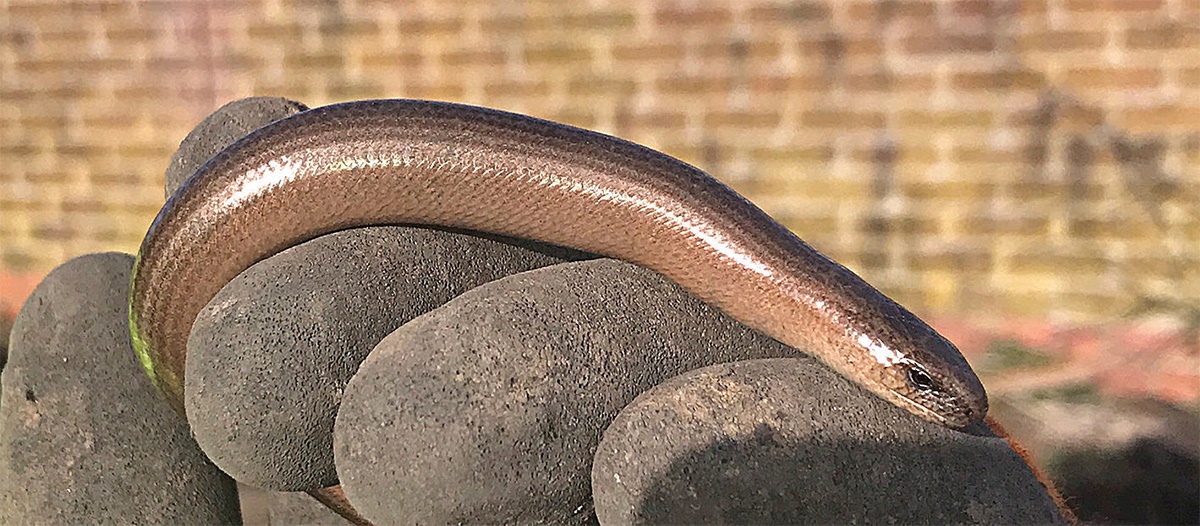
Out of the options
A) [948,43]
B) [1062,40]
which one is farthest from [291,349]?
[1062,40]

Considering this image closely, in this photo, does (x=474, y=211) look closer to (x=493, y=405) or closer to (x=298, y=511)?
(x=493, y=405)

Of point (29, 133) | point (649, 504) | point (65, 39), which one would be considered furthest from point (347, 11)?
point (649, 504)

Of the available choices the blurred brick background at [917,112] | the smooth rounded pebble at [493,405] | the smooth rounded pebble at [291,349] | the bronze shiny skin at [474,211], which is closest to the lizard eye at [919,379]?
the bronze shiny skin at [474,211]

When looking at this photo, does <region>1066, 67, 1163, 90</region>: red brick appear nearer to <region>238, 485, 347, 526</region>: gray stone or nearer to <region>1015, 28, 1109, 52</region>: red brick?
<region>1015, 28, 1109, 52</region>: red brick

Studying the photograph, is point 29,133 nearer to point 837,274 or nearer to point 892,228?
point 892,228

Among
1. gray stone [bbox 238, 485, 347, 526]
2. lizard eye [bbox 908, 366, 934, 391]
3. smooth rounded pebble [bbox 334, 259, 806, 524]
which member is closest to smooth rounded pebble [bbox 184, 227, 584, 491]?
smooth rounded pebble [bbox 334, 259, 806, 524]
